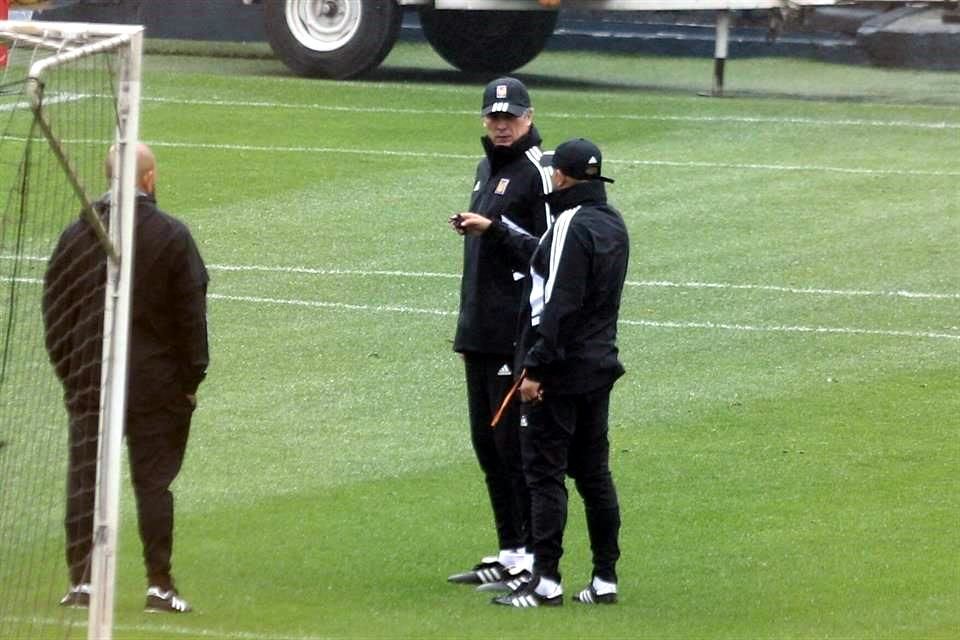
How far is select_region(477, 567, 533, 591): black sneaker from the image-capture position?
8125mm

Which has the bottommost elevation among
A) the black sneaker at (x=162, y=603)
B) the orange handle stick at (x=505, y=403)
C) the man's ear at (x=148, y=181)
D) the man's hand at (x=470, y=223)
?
the black sneaker at (x=162, y=603)

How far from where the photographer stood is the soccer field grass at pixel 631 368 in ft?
26.5

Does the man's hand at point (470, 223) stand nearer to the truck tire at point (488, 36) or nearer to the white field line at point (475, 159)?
the white field line at point (475, 159)

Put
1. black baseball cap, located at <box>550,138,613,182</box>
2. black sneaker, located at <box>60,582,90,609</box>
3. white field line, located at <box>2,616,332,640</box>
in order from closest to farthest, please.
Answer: white field line, located at <box>2,616,332,640</box> < black sneaker, located at <box>60,582,90,609</box> < black baseball cap, located at <box>550,138,613,182</box>

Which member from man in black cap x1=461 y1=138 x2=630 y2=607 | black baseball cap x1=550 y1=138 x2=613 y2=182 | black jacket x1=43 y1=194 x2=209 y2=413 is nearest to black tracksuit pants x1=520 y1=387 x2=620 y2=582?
man in black cap x1=461 y1=138 x2=630 y2=607

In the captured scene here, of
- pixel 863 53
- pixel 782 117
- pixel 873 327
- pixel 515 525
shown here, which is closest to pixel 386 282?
pixel 873 327

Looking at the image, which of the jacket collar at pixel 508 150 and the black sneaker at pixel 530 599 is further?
the jacket collar at pixel 508 150

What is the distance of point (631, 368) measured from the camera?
1198 cm

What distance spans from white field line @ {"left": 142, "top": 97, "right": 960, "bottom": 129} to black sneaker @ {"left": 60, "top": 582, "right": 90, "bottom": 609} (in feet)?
42.5

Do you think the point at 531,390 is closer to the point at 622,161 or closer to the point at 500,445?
the point at 500,445

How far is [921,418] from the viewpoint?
35.7ft

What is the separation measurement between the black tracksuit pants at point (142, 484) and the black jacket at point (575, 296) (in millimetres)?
1376

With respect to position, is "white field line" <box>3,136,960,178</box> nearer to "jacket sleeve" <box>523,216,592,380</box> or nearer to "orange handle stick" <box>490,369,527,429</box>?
"orange handle stick" <box>490,369,527,429</box>

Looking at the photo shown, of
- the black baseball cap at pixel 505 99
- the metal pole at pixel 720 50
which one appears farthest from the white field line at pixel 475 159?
the black baseball cap at pixel 505 99
